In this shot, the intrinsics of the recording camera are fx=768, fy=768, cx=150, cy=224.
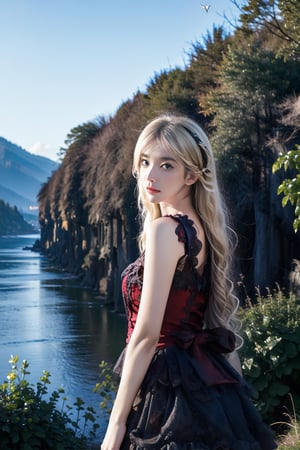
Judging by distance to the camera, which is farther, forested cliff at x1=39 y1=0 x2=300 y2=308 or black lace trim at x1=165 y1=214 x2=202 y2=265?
forested cliff at x1=39 y1=0 x2=300 y2=308

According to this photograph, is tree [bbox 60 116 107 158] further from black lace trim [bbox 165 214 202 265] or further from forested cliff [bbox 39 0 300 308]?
black lace trim [bbox 165 214 202 265]

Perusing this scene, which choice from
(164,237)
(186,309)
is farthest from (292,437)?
(164,237)

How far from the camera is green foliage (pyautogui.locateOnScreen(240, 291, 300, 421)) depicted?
25.3 ft

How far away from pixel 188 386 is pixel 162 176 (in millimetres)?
729

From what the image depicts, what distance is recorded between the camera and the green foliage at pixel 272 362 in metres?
7.71

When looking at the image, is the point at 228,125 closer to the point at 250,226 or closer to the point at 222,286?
the point at 250,226

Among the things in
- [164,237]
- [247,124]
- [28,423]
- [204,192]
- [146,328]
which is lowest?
[28,423]

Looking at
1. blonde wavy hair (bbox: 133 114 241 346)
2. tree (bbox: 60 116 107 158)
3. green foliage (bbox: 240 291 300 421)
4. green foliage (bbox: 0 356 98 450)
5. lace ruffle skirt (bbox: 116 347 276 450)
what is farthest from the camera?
tree (bbox: 60 116 107 158)

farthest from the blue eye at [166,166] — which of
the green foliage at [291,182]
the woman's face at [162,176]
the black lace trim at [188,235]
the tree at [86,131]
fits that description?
the tree at [86,131]

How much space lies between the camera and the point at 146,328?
2.48 meters

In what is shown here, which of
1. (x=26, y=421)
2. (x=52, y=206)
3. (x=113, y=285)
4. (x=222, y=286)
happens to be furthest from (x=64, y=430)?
(x=52, y=206)

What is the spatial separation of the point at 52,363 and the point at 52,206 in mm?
49326

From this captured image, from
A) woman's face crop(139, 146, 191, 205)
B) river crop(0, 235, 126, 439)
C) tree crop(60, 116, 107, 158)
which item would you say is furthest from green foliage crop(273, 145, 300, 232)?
tree crop(60, 116, 107, 158)

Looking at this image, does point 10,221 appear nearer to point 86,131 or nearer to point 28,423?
point 86,131
